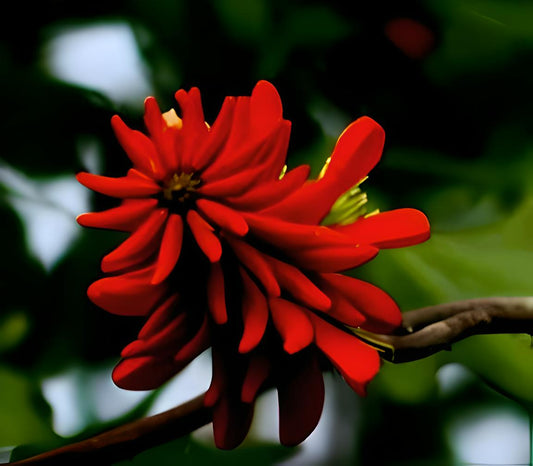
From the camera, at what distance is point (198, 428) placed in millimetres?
444

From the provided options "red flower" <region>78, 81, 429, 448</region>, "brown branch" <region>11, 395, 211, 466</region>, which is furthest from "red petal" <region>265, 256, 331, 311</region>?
"brown branch" <region>11, 395, 211, 466</region>

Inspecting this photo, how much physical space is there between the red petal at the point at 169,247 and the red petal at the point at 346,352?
0.10 metres

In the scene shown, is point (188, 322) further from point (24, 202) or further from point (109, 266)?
point (24, 202)

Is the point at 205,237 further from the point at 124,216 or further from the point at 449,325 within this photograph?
the point at 449,325

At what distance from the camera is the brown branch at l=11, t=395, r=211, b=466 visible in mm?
433

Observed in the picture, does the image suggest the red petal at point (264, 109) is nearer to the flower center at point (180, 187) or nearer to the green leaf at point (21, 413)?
the flower center at point (180, 187)

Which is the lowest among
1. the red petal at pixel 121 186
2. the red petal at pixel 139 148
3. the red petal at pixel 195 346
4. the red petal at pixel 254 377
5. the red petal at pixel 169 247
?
the red petal at pixel 254 377

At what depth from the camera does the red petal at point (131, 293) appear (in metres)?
0.42

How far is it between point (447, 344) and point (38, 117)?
0.36 meters

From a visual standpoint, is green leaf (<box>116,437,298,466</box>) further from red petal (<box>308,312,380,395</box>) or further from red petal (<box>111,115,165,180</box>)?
red petal (<box>111,115,165,180</box>)

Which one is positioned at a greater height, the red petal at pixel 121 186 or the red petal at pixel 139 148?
the red petal at pixel 139 148

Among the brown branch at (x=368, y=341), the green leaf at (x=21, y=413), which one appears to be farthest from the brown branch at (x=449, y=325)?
the green leaf at (x=21, y=413)

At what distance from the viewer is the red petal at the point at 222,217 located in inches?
15.9

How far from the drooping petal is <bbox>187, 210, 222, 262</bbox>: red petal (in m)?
0.03
